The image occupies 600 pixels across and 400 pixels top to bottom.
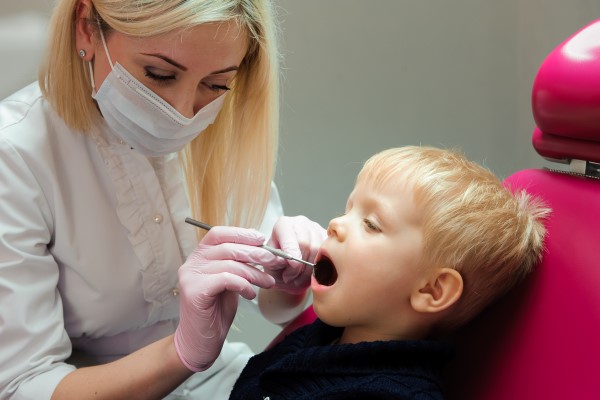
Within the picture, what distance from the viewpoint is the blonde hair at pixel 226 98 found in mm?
1325

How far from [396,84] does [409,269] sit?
4.65 ft

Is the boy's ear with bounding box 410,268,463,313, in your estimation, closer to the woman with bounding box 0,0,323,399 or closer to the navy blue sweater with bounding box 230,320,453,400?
the navy blue sweater with bounding box 230,320,453,400

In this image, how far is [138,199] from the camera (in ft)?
5.16

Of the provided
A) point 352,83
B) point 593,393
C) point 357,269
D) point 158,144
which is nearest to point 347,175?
point 352,83

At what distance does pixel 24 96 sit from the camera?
155 cm

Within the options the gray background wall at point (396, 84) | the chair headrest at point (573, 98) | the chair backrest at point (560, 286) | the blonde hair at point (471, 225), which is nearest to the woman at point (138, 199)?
the blonde hair at point (471, 225)

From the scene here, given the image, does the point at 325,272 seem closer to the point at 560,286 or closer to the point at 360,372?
the point at 360,372

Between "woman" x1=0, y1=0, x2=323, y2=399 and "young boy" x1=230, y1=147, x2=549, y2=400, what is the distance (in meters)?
0.20

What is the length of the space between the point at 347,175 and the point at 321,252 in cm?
130

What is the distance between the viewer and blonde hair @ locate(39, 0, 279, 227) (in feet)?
4.35

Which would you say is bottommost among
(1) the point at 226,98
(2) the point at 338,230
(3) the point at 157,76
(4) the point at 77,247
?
(4) the point at 77,247

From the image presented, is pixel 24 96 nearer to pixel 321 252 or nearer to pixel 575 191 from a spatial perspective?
pixel 321 252

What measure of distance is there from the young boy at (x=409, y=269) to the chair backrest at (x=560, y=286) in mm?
45

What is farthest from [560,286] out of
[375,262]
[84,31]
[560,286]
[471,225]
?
[84,31]
